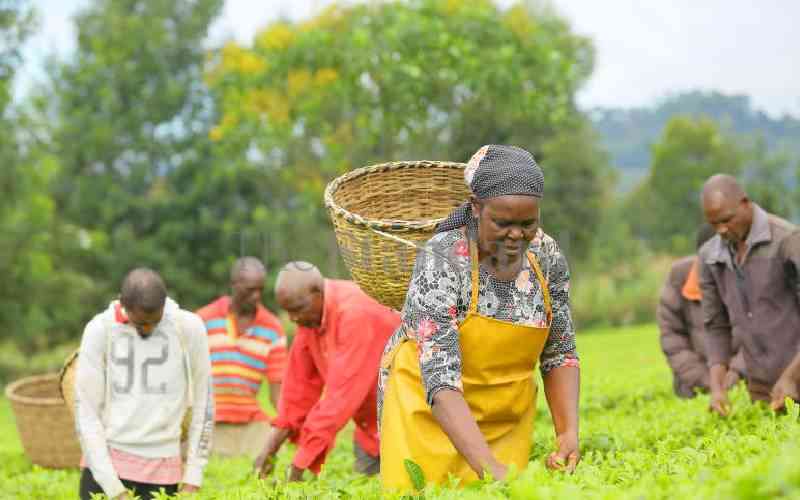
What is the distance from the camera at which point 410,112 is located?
63.2 ft

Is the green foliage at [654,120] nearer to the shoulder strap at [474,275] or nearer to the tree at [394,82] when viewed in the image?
the tree at [394,82]

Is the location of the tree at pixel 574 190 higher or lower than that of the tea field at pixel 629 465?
lower

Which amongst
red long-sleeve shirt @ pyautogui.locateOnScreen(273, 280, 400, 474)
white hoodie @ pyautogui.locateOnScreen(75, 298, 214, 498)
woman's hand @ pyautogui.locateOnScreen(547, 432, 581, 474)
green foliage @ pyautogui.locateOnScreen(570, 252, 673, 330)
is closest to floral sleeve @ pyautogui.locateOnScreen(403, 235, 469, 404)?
woman's hand @ pyautogui.locateOnScreen(547, 432, 581, 474)

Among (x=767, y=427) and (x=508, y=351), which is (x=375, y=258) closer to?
(x=508, y=351)

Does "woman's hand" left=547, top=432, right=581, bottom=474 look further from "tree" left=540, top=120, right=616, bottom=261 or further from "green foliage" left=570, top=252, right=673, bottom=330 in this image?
"tree" left=540, top=120, right=616, bottom=261

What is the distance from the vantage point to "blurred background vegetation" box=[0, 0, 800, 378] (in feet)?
64.0

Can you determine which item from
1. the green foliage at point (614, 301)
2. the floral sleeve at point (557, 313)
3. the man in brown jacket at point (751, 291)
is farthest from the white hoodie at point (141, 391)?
the green foliage at point (614, 301)

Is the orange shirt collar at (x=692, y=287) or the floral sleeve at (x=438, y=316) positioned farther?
the orange shirt collar at (x=692, y=287)

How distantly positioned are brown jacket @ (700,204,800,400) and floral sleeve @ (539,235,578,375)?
234 cm

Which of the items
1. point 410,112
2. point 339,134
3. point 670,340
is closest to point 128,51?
point 339,134

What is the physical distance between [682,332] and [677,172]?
44.9m

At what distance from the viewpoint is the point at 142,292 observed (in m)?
5.85

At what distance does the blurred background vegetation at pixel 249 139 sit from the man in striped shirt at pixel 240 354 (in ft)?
31.1

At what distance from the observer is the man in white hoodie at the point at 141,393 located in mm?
5945
